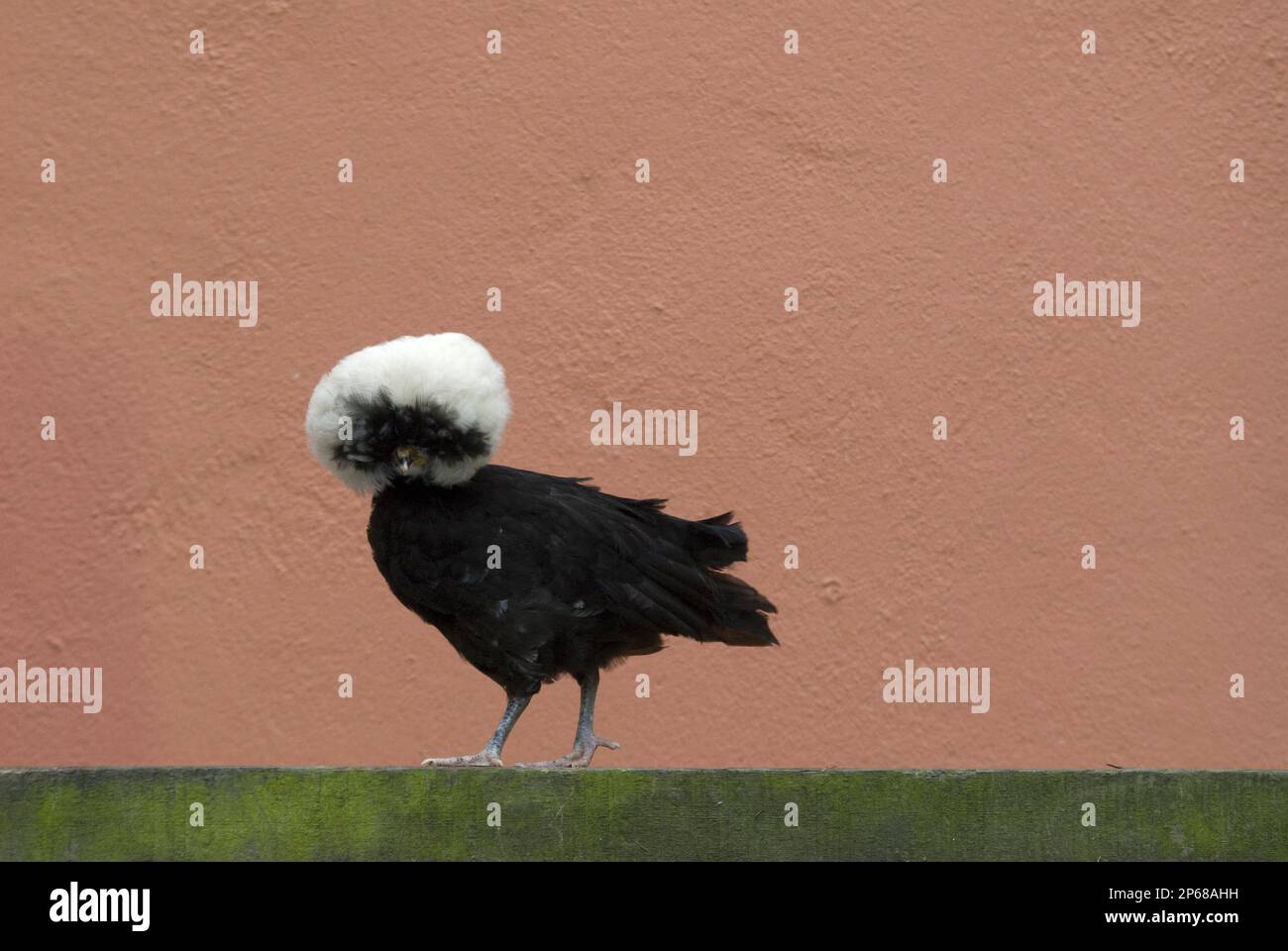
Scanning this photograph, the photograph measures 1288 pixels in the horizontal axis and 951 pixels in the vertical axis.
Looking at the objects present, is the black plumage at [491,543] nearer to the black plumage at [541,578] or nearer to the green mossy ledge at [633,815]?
the black plumage at [541,578]

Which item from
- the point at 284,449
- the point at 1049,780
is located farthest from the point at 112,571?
the point at 1049,780

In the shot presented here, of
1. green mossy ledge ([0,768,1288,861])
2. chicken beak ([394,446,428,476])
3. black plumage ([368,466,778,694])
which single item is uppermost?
chicken beak ([394,446,428,476])

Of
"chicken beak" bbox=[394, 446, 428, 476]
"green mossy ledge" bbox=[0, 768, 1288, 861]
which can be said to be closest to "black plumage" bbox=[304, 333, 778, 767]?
"chicken beak" bbox=[394, 446, 428, 476]

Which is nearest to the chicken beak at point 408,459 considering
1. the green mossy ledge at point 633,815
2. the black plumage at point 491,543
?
the black plumage at point 491,543

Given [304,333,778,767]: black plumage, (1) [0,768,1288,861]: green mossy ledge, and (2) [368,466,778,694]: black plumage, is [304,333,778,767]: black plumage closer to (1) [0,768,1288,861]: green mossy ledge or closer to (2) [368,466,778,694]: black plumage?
(2) [368,466,778,694]: black plumage

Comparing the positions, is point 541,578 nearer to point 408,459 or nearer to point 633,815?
point 408,459

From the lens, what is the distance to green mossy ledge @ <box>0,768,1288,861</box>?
3316mm

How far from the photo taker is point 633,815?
334cm

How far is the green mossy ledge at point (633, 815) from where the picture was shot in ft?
10.9

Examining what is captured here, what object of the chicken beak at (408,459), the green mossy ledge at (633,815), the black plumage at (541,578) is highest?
the chicken beak at (408,459)

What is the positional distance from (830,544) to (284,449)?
1.88 metres

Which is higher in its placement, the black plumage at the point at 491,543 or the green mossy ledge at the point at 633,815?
the black plumage at the point at 491,543

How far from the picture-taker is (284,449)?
20.1 feet

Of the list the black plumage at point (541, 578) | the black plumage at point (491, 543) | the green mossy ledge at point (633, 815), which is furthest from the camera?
the black plumage at point (541, 578)
